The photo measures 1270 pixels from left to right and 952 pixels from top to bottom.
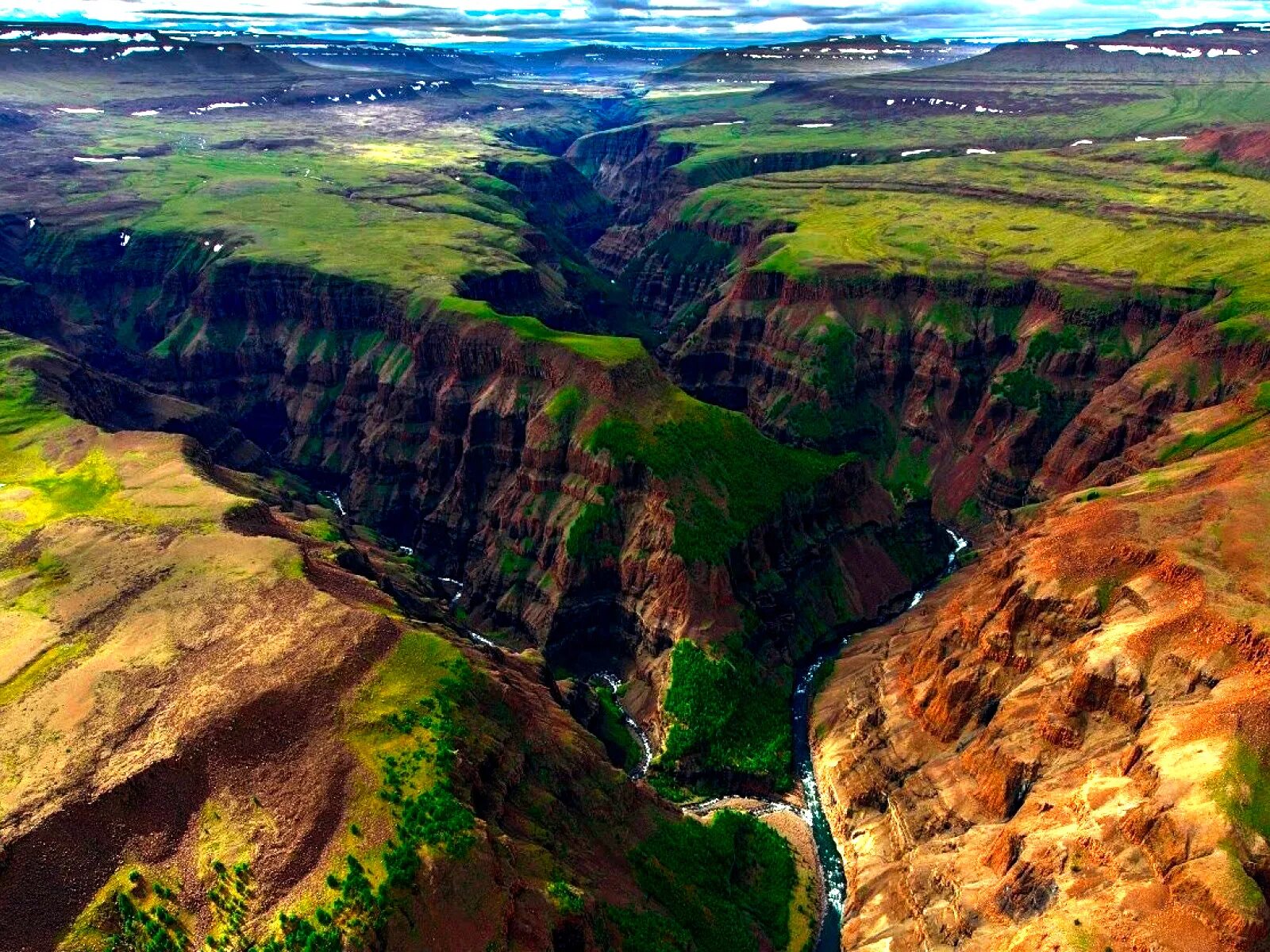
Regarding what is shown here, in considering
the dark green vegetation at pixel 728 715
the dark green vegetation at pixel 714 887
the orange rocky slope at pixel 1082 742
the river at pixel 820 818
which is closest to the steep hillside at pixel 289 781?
the dark green vegetation at pixel 714 887

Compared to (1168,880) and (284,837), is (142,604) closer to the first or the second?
(284,837)

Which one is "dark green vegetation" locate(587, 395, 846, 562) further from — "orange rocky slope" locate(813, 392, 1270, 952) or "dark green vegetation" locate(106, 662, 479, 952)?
"dark green vegetation" locate(106, 662, 479, 952)

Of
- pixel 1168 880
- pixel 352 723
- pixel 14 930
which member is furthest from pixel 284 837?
pixel 1168 880

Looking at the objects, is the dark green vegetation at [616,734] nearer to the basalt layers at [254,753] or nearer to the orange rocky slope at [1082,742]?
the basalt layers at [254,753]

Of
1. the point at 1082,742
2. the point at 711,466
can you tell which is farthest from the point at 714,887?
the point at 711,466

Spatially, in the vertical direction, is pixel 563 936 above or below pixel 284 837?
below

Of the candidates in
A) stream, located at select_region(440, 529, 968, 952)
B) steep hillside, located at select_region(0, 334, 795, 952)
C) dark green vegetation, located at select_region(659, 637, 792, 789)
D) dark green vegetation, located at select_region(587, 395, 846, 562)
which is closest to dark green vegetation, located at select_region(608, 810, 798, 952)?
steep hillside, located at select_region(0, 334, 795, 952)

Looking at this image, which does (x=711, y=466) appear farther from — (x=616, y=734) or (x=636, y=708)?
(x=616, y=734)
